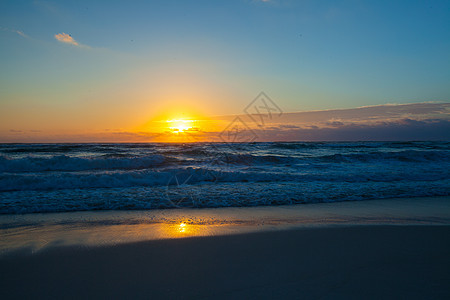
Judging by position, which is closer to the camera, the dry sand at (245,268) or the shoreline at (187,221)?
the dry sand at (245,268)

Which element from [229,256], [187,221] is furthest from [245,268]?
[187,221]

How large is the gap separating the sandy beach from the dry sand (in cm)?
1

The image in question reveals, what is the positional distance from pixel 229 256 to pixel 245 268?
40 centimetres

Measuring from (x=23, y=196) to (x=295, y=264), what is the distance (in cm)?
763

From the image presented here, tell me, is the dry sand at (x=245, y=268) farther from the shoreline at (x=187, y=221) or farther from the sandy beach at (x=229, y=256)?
the shoreline at (x=187, y=221)

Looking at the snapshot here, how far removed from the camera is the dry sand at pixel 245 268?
247 cm

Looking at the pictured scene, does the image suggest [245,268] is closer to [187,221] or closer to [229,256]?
[229,256]

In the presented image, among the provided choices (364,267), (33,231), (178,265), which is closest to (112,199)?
(33,231)

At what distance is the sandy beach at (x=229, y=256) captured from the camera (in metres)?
2.52

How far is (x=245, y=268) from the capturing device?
9.67 feet

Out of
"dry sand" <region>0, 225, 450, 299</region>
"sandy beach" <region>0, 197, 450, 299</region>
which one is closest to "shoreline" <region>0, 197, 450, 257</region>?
"sandy beach" <region>0, 197, 450, 299</region>

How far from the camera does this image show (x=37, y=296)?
2.49 m

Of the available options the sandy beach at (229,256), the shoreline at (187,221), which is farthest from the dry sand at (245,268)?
the shoreline at (187,221)

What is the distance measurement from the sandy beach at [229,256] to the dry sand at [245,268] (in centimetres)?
1
